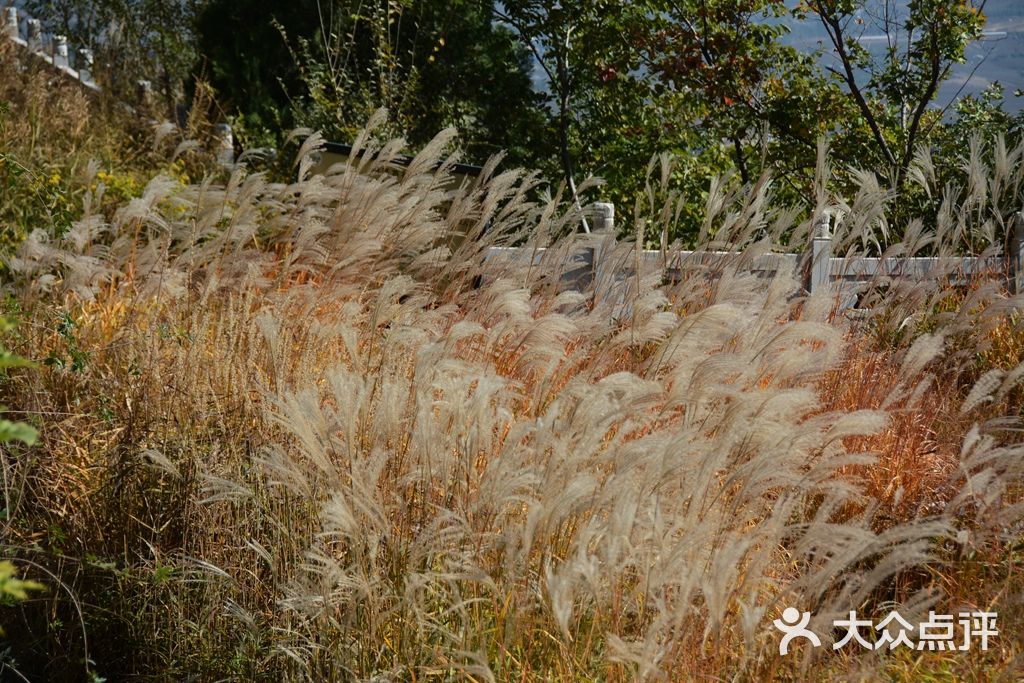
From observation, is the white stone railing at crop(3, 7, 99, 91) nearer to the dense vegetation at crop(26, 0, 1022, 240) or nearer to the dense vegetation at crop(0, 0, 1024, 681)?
the dense vegetation at crop(26, 0, 1022, 240)

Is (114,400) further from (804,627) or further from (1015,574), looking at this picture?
(1015,574)

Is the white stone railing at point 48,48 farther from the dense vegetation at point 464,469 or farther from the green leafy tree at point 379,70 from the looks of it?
the dense vegetation at point 464,469

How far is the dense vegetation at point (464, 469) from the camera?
8.44 ft

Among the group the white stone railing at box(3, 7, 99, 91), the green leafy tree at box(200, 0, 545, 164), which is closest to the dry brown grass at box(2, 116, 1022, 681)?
the white stone railing at box(3, 7, 99, 91)

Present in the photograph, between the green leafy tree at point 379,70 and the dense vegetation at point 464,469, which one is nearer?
the dense vegetation at point 464,469

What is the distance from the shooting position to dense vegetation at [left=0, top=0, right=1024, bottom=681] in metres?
2.57

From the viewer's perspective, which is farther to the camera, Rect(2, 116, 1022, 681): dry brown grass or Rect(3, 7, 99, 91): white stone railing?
Rect(3, 7, 99, 91): white stone railing

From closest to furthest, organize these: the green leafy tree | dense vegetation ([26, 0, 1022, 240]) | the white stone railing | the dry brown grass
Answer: the dry brown grass, the white stone railing, dense vegetation ([26, 0, 1022, 240]), the green leafy tree

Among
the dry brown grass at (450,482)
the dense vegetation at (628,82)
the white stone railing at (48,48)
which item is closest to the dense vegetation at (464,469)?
the dry brown grass at (450,482)

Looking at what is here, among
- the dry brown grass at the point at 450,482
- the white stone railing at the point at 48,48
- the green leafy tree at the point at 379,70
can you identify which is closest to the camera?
the dry brown grass at the point at 450,482

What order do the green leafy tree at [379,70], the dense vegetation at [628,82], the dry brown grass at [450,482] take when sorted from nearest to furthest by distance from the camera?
the dry brown grass at [450,482], the dense vegetation at [628,82], the green leafy tree at [379,70]

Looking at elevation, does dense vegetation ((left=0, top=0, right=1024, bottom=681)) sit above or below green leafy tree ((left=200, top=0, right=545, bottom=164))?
below

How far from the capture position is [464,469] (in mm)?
3109

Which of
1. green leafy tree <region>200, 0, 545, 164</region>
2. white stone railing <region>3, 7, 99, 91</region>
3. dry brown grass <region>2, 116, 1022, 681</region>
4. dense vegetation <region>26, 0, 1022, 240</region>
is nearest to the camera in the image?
dry brown grass <region>2, 116, 1022, 681</region>
